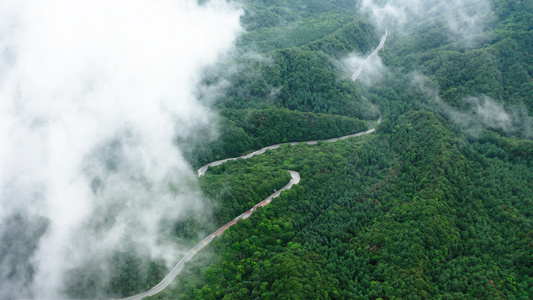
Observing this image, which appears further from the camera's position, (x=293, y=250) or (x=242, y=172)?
(x=242, y=172)

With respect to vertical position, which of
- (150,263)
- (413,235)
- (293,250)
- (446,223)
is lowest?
(150,263)

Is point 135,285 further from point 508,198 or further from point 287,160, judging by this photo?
point 508,198

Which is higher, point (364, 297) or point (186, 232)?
point (364, 297)

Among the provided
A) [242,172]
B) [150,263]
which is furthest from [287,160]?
[150,263]

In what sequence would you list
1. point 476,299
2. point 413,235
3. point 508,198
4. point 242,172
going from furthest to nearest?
1. point 242,172
2. point 508,198
3. point 413,235
4. point 476,299

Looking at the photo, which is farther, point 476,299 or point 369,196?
point 369,196

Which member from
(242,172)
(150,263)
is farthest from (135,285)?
(242,172)

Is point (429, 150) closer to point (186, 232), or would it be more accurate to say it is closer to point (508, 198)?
point (508, 198)

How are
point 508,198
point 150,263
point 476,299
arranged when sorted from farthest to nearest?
point 508,198
point 150,263
point 476,299

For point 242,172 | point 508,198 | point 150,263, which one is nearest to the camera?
point 150,263
